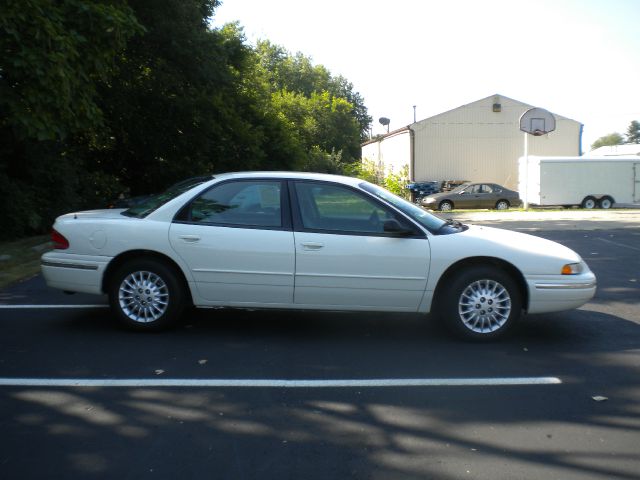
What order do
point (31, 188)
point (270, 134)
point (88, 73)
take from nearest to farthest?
point (88, 73) → point (31, 188) → point (270, 134)

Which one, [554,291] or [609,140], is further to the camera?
[609,140]

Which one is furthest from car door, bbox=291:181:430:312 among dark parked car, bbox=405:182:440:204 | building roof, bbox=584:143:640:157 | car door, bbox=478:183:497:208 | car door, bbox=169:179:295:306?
building roof, bbox=584:143:640:157

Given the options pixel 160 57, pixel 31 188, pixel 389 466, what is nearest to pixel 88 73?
pixel 31 188

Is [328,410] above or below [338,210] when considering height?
below

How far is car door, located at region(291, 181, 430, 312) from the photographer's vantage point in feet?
19.5

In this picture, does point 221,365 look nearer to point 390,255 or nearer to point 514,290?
point 390,255

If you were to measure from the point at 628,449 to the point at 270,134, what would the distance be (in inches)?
941

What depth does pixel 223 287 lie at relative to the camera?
6.11 metres

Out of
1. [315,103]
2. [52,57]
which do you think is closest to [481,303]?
[52,57]

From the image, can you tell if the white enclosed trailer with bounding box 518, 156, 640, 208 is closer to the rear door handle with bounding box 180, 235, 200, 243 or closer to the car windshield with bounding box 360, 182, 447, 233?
the car windshield with bounding box 360, 182, 447, 233

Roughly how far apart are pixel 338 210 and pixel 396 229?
0.62m

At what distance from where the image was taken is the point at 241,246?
6039 millimetres

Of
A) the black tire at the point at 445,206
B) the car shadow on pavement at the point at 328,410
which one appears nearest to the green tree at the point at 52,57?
the car shadow on pavement at the point at 328,410

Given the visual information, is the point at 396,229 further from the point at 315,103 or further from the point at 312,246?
the point at 315,103
